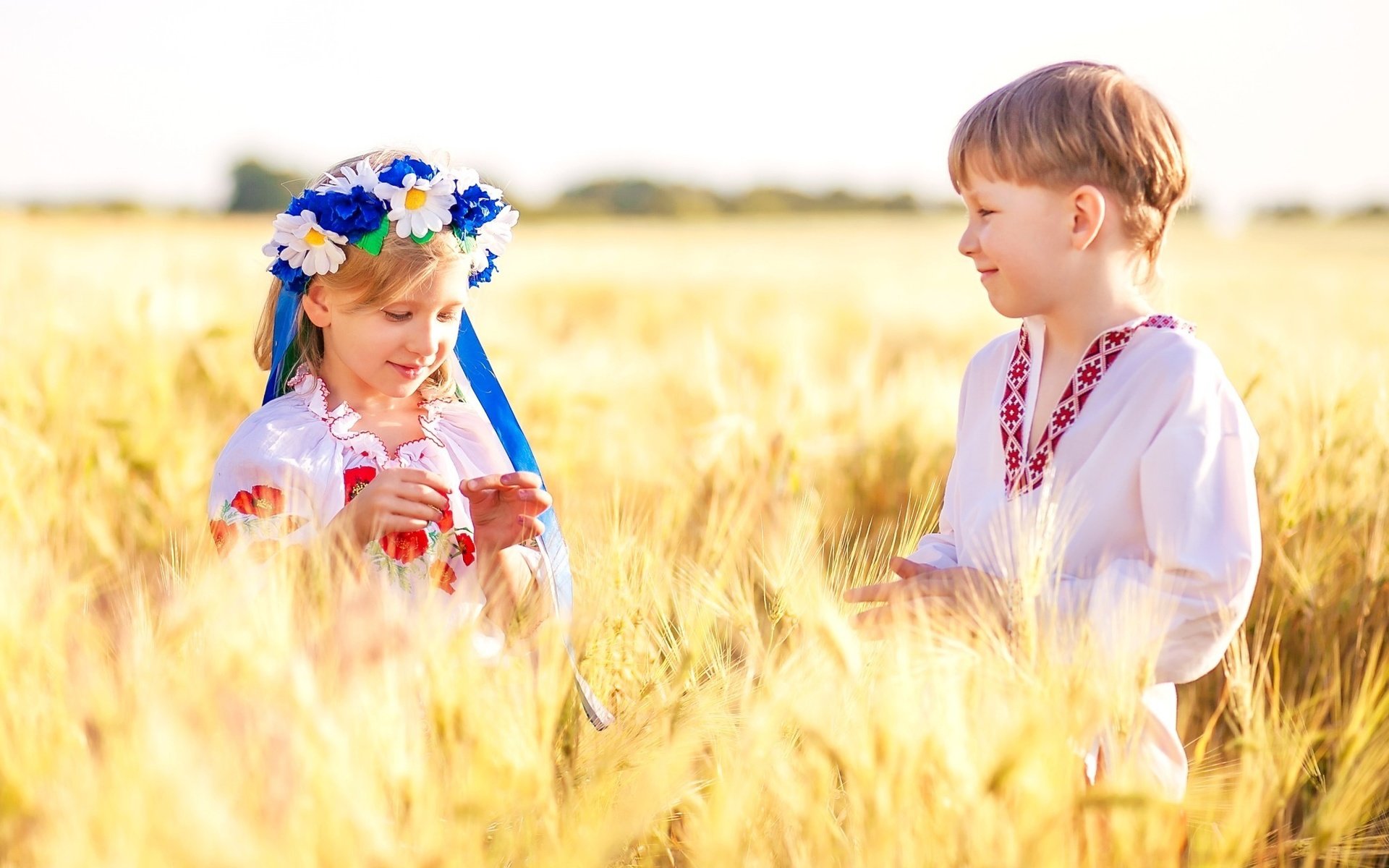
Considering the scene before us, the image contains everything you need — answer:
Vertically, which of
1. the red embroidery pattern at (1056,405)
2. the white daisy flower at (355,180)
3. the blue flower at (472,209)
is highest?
the white daisy flower at (355,180)

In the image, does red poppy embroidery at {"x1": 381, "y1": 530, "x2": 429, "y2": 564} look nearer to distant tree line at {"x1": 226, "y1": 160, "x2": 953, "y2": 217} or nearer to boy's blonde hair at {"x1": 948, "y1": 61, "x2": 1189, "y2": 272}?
boy's blonde hair at {"x1": 948, "y1": 61, "x2": 1189, "y2": 272}

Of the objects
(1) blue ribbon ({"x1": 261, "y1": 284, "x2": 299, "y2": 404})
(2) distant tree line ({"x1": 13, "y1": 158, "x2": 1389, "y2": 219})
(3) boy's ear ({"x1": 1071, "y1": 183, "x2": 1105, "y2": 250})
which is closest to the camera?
(3) boy's ear ({"x1": 1071, "y1": 183, "x2": 1105, "y2": 250})

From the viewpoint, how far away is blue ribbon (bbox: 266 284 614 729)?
1.91 meters

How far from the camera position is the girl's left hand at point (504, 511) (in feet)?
5.60

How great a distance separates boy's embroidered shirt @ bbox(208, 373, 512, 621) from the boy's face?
34.4 inches

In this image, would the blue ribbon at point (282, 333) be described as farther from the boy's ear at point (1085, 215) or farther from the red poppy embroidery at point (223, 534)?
the boy's ear at point (1085, 215)

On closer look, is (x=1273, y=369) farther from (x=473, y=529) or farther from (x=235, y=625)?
(x=235, y=625)

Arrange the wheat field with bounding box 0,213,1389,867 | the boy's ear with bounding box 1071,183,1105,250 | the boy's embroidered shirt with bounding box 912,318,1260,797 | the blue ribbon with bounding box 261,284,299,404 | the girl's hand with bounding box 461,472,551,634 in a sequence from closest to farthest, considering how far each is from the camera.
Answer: the wheat field with bounding box 0,213,1389,867, the boy's embroidered shirt with bounding box 912,318,1260,797, the boy's ear with bounding box 1071,183,1105,250, the girl's hand with bounding box 461,472,551,634, the blue ribbon with bounding box 261,284,299,404

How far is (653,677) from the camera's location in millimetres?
1677

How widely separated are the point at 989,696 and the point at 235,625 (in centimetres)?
79

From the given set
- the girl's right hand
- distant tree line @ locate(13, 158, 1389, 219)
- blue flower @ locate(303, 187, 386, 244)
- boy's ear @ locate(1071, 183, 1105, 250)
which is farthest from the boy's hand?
distant tree line @ locate(13, 158, 1389, 219)

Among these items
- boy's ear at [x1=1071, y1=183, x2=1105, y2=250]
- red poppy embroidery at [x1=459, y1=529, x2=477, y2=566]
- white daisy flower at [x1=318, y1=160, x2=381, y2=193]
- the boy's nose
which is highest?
white daisy flower at [x1=318, y1=160, x2=381, y2=193]

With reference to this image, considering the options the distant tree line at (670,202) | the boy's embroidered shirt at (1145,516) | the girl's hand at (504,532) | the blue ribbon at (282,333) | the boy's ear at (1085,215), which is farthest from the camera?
the distant tree line at (670,202)

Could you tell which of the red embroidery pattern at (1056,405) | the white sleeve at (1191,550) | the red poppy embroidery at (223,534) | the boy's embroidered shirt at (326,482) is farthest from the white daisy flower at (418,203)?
the white sleeve at (1191,550)
